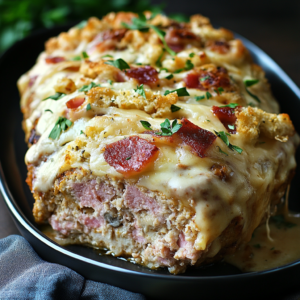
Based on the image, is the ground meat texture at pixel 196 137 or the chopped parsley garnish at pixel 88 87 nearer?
the ground meat texture at pixel 196 137

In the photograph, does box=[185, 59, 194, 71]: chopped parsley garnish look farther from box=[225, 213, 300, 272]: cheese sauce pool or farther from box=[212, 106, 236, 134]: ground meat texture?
box=[225, 213, 300, 272]: cheese sauce pool

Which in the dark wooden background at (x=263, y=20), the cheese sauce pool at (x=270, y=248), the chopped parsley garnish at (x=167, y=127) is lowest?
the dark wooden background at (x=263, y=20)

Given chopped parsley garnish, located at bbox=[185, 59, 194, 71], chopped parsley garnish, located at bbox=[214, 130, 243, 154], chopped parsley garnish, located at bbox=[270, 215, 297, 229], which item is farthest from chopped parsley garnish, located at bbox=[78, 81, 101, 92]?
chopped parsley garnish, located at bbox=[270, 215, 297, 229]

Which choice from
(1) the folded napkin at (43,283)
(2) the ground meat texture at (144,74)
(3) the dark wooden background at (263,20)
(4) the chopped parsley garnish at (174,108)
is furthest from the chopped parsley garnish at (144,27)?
(3) the dark wooden background at (263,20)

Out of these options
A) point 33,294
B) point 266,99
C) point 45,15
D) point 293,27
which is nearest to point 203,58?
point 266,99

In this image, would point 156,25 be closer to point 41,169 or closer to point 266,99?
point 266,99

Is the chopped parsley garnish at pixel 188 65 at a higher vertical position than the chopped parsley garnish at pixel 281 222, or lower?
A: higher

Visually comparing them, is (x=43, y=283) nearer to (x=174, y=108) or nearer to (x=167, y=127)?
(x=167, y=127)

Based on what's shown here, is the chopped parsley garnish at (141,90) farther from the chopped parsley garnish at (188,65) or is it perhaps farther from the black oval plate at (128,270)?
the black oval plate at (128,270)
